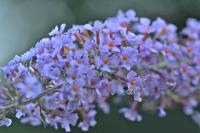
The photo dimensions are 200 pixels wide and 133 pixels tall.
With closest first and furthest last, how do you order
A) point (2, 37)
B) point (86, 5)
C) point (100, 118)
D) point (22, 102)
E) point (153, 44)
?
point (22, 102), point (153, 44), point (100, 118), point (2, 37), point (86, 5)

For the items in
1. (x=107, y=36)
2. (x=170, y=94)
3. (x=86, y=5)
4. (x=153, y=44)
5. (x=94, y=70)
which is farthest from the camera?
(x=86, y=5)

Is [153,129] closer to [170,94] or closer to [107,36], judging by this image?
[170,94]

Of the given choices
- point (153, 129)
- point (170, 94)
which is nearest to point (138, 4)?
point (153, 129)

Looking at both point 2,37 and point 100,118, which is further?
point 2,37

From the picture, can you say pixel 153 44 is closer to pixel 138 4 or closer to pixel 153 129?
pixel 153 129

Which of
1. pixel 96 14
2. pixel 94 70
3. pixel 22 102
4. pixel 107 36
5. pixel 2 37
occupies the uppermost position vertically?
pixel 96 14

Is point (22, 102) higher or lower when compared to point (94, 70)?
lower
